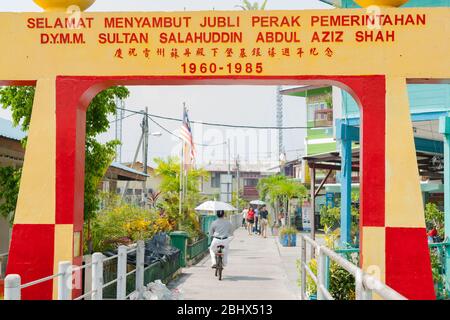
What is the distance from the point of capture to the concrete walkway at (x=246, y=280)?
482 inches

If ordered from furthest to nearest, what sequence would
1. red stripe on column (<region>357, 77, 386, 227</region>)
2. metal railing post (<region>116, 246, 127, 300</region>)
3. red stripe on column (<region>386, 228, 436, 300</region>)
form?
metal railing post (<region>116, 246, 127, 300</region>) → red stripe on column (<region>357, 77, 386, 227</region>) → red stripe on column (<region>386, 228, 436, 300</region>)

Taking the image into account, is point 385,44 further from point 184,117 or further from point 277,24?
point 184,117

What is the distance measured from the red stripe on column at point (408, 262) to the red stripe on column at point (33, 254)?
384cm

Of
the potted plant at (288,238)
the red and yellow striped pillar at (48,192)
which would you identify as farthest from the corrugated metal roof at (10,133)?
the potted plant at (288,238)

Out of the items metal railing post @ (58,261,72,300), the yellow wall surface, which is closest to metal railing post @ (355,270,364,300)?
metal railing post @ (58,261,72,300)

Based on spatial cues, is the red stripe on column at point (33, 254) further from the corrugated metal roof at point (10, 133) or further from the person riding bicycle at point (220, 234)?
the person riding bicycle at point (220, 234)

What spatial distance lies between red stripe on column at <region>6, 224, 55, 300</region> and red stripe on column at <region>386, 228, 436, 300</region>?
3.84 m

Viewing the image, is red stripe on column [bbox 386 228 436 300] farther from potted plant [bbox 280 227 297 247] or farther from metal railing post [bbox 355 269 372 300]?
potted plant [bbox 280 227 297 247]

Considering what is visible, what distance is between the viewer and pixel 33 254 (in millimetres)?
7523

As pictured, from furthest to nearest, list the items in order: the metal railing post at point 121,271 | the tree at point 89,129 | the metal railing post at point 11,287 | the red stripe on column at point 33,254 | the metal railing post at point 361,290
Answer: the tree at point 89,129 < the metal railing post at point 121,271 < the red stripe on column at point 33,254 < the metal railing post at point 11,287 < the metal railing post at point 361,290

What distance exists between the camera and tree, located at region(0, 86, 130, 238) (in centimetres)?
1162

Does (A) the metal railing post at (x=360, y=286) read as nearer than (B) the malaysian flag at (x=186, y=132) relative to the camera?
Yes

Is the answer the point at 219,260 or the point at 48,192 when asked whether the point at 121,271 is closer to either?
the point at 48,192
